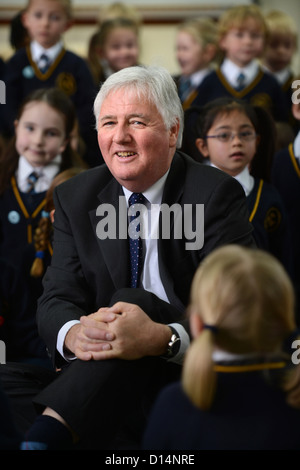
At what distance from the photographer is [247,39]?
14.5 feet

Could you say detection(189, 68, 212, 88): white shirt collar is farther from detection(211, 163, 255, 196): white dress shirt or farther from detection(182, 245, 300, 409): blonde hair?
detection(182, 245, 300, 409): blonde hair

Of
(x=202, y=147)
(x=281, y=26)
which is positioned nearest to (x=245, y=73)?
(x=281, y=26)

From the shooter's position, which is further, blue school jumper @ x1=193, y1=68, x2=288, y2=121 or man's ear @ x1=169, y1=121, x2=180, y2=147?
blue school jumper @ x1=193, y1=68, x2=288, y2=121

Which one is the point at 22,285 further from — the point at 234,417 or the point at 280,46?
the point at 280,46

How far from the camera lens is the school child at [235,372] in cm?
143

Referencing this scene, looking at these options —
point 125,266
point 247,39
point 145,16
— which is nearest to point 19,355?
point 125,266

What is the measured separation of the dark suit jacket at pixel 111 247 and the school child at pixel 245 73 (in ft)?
6.81

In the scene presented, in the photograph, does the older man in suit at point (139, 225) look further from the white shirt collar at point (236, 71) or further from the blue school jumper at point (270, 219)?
the white shirt collar at point (236, 71)

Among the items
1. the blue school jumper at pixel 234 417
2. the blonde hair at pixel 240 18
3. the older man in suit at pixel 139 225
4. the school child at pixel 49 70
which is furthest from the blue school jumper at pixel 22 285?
the blonde hair at pixel 240 18

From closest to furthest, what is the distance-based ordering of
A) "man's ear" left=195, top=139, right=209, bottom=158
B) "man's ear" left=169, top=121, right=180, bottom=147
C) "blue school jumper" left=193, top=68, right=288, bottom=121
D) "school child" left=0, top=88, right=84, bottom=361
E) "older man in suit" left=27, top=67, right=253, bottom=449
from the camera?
"older man in suit" left=27, top=67, right=253, bottom=449, "man's ear" left=169, top=121, right=180, bottom=147, "man's ear" left=195, top=139, right=209, bottom=158, "school child" left=0, top=88, right=84, bottom=361, "blue school jumper" left=193, top=68, right=288, bottom=121

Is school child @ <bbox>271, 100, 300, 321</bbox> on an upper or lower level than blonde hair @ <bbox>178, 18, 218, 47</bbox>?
lower

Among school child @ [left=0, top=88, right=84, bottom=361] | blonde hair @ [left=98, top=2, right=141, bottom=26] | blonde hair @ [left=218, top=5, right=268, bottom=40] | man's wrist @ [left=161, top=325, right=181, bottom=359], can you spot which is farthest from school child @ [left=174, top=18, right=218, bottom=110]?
man's wrist @ [left=161, top=325, right=181, bottom=359]

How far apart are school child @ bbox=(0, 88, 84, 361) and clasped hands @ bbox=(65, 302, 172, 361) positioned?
1139 millimetres

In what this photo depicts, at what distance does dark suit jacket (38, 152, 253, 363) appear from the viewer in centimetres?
224
